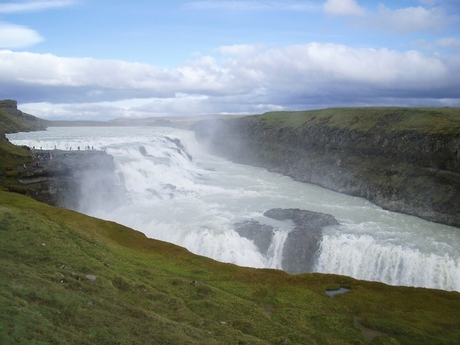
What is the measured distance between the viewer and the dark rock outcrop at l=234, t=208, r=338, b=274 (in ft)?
118

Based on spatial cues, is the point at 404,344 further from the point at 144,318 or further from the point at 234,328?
the point at 144,318

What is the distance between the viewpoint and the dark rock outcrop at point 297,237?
36.1 meters

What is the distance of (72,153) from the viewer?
171 feet

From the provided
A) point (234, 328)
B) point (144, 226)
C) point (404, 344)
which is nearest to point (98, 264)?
point (234, 328)

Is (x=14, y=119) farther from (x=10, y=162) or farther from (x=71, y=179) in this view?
(x=71, y=179)

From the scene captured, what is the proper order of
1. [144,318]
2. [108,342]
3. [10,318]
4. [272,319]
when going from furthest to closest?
1. [272,319]
2. [144,318]
3. [108,342]
4. [10,318]

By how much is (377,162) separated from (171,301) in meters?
48.7

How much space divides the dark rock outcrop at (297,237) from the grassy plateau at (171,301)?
8.28 m

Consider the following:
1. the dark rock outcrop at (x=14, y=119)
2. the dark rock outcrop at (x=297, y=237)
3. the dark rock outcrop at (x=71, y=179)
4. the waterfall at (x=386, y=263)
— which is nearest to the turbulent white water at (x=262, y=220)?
the waterfall at (x=386, y=263)

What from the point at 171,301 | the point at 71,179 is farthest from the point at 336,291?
the point at 71,179

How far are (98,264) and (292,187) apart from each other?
45.5 m

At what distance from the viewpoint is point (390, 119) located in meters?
62.7

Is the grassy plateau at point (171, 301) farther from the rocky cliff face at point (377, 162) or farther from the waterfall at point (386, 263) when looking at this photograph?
the rocky cliff face at point (377, 162)

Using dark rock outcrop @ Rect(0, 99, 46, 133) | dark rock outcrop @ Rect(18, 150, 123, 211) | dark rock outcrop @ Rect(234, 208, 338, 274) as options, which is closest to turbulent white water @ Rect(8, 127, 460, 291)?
dark rock outcrop @ Rect(234, 208, 338, 274)
